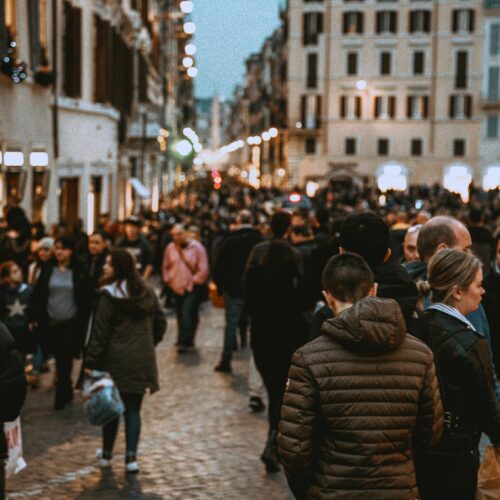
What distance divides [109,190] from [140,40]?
979cm

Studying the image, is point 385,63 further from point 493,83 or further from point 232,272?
point 232,272

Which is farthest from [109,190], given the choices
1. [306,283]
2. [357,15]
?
[357,15]

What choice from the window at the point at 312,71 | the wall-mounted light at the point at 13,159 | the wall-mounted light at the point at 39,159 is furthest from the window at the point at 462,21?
the wall-mounted light at the point at 13,159

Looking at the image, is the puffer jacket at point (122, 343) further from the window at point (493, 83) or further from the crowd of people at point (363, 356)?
the window at point (493, 83)

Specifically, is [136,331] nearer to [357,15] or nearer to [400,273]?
[400,273]

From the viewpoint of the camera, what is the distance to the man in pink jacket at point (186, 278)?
14562 mm

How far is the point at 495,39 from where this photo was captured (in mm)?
72125

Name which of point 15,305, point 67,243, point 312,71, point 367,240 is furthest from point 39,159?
point 312,71

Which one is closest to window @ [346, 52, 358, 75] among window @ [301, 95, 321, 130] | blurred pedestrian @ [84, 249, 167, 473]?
window @ [301, 95, 321, 130]

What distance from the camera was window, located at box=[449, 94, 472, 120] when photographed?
7250 cm

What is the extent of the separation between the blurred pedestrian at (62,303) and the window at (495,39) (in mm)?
64718

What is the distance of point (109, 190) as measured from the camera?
1179 inches

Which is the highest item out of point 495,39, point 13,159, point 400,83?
point 495,39

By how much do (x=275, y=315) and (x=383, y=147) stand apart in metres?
65.4
